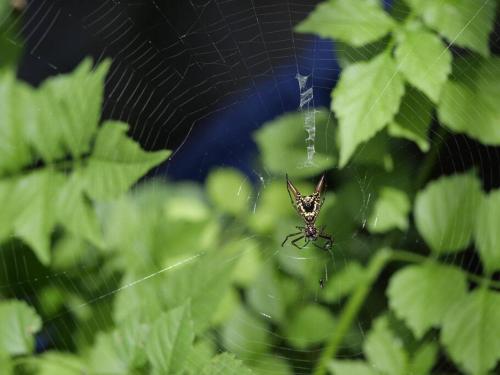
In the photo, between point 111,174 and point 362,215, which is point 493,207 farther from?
point 111,174

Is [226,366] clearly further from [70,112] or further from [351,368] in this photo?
[70,112]

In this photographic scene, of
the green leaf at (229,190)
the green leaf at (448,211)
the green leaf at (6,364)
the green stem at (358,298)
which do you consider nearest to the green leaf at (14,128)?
the green leaf at (6,364)

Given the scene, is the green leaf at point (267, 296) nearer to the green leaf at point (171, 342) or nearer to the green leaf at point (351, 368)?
the green leaf at point (351, 368)

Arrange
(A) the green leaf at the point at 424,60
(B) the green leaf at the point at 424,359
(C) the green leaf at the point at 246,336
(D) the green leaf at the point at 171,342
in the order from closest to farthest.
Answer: (D) the green leaf at the point at 171,342, (A) the green leaf at the point at 424,60, (B) the green leaf at the point at 424,359, (C) the green leaf at the point at 246,336

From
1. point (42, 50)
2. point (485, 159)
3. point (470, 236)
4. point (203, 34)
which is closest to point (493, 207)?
point (470, 236)

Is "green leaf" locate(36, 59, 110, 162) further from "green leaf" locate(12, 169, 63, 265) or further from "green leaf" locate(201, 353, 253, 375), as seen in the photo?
"green leaf" locate(201, 353, 253, 375)

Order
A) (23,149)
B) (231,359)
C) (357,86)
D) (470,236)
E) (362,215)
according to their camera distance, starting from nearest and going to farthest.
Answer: (231,359) → (357,86) → (470,236) → (23,149) → (362,215)
